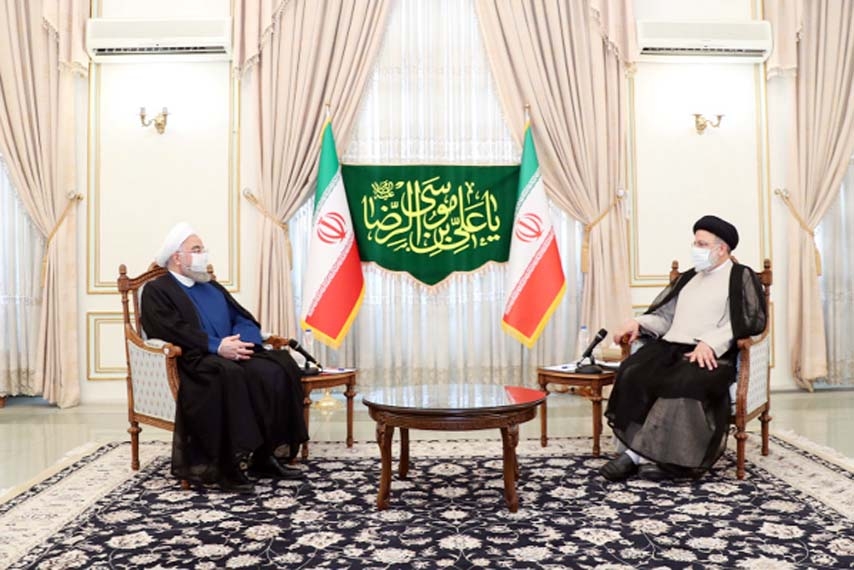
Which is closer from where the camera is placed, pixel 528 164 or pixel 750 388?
pixel 750 388

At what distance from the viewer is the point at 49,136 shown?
573cm

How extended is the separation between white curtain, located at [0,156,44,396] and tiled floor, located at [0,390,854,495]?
0.81 ft

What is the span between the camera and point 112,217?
580 centimetres

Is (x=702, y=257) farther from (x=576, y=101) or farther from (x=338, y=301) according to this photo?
(x=338, y=301)

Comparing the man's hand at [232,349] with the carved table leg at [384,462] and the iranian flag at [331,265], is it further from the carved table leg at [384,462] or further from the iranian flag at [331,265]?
the iranian flag at [331,265]

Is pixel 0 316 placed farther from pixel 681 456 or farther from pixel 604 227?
pixel 681 456

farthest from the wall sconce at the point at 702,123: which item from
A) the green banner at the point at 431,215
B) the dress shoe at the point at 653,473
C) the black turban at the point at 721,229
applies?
the dress shoe at the point at 653,473

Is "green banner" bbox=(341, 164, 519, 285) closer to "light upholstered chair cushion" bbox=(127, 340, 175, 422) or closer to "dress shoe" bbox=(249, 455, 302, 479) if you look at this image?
"light upholstered chair cushion" bbox=(127, 340, 175, 422)

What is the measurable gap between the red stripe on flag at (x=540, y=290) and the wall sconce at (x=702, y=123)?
4.87 ft

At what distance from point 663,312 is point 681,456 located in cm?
95

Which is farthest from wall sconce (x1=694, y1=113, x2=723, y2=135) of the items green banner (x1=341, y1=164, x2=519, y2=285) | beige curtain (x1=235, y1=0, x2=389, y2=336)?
beige curtain (x1=235, y1=0, x2=389, y2=336)

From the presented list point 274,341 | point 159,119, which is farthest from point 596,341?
point 159,119

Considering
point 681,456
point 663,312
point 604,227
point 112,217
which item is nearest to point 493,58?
point 604,227

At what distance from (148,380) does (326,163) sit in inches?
91.0
